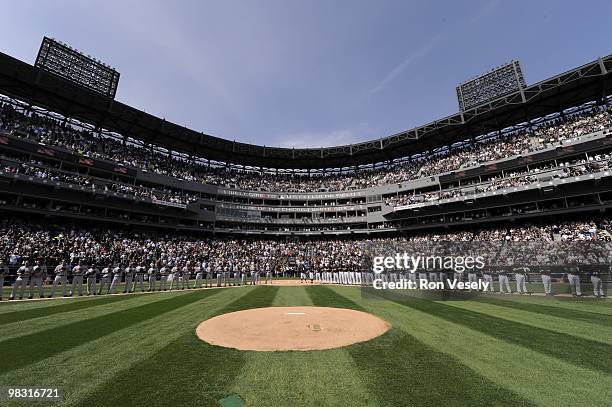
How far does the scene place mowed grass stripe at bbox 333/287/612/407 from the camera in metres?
4.20

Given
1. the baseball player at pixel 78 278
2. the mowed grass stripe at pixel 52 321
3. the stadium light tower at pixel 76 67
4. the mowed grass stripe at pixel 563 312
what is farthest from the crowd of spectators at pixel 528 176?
the stadium light tower at pixel 76 67

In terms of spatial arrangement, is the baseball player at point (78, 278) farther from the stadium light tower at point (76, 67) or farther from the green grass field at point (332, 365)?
the stadium light tower at point (76, 67)

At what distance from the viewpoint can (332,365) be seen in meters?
5.55

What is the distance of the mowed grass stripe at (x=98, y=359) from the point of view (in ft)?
15.4

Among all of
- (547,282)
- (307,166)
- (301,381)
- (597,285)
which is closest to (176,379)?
(301,381)

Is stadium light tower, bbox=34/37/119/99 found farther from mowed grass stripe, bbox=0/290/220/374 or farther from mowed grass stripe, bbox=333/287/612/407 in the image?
mowed grass stripe, bbox=333/287/612/407

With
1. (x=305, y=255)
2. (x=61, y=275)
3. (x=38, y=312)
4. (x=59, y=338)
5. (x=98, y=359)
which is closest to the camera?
(x=98, y=359)

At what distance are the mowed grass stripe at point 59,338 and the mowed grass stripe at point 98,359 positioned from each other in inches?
12.3

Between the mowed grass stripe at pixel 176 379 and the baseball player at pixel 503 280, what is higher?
the baseball player at pixel 503 280

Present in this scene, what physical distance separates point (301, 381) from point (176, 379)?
7.14 feet

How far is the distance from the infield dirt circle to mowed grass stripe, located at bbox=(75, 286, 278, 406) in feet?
3.02

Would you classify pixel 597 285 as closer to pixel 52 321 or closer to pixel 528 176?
pixel 52 321

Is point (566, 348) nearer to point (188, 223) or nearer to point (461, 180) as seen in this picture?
point (461, 180)

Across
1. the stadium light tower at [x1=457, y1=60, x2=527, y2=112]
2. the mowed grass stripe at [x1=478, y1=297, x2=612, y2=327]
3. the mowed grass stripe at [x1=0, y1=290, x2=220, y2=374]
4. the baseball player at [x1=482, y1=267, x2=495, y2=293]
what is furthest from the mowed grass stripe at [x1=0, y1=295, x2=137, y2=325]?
the stadium light tower at [x1=457, y1=60, x2=527, y2=112]
